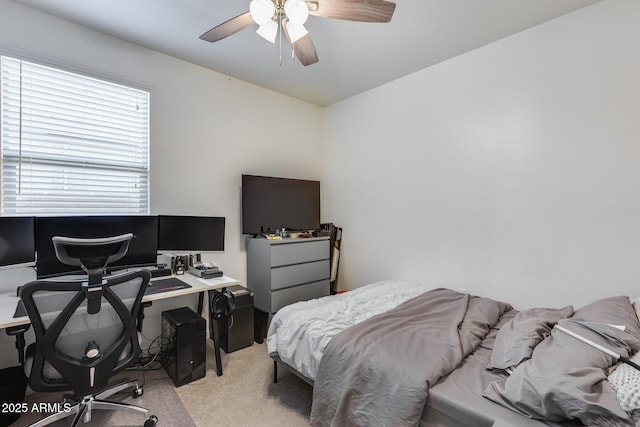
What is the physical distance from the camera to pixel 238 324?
8.88ft

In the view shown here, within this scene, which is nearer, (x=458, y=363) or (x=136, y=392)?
(x=458, y=363)

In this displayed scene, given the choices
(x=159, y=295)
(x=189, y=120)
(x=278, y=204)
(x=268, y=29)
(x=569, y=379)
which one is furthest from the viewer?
(x=278, y=204)

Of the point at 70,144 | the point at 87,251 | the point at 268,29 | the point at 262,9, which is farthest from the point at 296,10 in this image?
the point at 70,144

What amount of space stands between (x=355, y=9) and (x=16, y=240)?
8.16ft

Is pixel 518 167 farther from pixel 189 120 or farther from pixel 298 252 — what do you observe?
pixel 189 120

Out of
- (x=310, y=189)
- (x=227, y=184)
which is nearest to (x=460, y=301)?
(x=310, y=189)

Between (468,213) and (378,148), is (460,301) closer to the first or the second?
(468,213)

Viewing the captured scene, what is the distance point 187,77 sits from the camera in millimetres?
2807

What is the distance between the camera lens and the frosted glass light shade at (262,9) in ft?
4.81

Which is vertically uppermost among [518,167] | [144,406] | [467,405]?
[518,167]

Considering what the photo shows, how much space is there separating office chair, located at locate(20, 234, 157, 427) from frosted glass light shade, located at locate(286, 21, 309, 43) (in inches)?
59.9

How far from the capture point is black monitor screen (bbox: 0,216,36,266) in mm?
1782

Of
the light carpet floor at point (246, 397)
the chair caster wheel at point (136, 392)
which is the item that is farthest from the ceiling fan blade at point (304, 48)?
the chair caster wheel at point (136, 392)

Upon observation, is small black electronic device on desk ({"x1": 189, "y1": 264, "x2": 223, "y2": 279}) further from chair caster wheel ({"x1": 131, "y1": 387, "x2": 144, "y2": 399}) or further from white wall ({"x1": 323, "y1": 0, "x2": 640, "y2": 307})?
white wall ({"x1": 323, "y1": 0, "x2": 640, "y2": 307})
